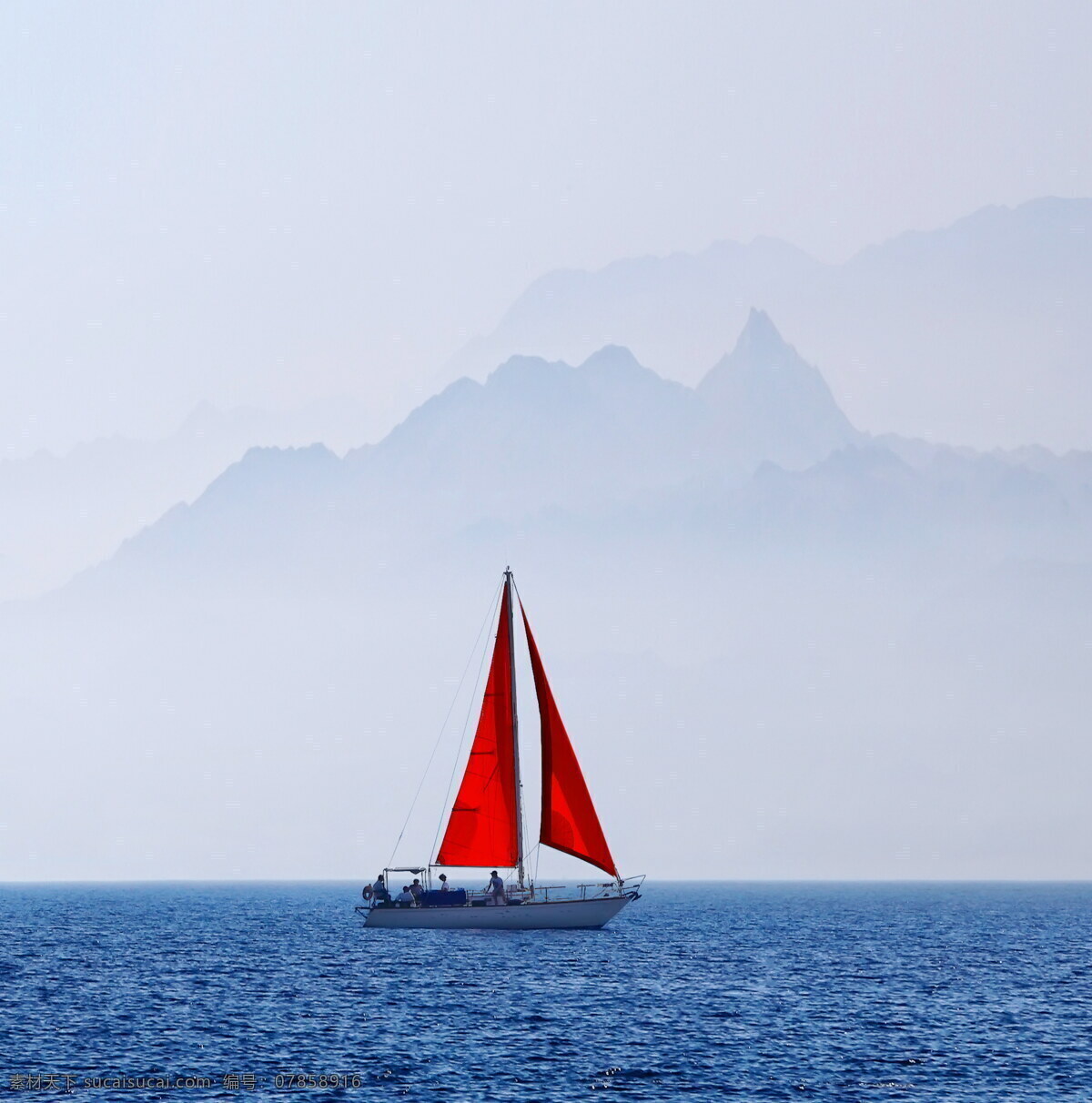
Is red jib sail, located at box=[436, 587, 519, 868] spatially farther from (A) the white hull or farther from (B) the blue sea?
(B) the blue sea

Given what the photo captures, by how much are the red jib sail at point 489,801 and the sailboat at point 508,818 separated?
45 mm

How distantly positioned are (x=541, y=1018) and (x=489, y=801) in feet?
A: 89.0

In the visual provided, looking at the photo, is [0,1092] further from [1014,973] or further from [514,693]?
[1014,973]

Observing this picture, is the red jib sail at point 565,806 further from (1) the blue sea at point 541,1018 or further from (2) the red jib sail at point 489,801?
(1) the blue sea at point 541,1018

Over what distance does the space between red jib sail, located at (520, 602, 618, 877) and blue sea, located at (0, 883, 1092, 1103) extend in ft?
17.3

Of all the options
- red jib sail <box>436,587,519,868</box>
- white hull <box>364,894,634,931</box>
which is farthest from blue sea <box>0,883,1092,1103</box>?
red jib sail <box>436,587,519,868</box>

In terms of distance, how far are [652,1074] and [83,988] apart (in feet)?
107

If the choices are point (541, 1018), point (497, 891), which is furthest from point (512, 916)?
point (541, 1018)

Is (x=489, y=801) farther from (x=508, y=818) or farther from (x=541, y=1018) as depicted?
(x=541, y=1018)

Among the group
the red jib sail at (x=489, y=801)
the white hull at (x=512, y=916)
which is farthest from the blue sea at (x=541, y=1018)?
the red jib sail at (x=489, y=801)

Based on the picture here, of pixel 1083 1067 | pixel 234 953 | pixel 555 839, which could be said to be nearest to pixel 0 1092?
pixel 1083 1067

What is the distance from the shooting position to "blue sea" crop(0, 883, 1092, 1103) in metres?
48.9

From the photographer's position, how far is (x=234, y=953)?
95.6 m

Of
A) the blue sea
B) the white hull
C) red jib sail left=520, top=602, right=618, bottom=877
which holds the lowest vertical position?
the blue sea
